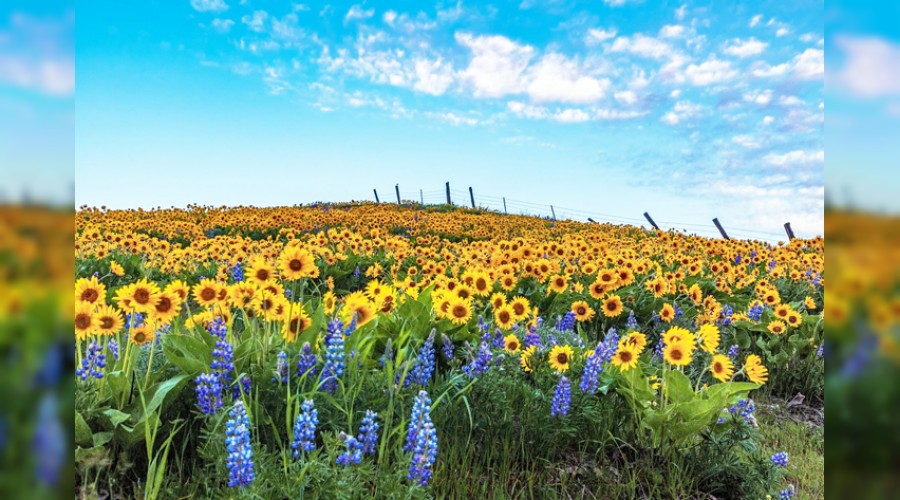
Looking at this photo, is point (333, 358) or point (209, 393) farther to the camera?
point (333, 358)

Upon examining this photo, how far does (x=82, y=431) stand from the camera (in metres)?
2.42

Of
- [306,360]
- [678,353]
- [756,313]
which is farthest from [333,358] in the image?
[756,313]

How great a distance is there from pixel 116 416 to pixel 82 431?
0.15 metres

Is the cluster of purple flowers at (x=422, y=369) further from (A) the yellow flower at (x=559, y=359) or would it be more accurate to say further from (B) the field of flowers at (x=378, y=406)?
(A) the yellow flower at (x=559, y=359)

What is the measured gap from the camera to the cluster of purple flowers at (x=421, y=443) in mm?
2412

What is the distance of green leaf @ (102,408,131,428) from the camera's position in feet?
8.33

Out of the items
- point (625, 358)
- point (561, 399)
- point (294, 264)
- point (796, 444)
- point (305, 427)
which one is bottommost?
point (796, 444)

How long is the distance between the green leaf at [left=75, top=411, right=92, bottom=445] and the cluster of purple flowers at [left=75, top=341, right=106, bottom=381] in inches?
11.9

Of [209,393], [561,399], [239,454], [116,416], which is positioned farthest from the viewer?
[561,399]

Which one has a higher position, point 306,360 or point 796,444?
point 306,360

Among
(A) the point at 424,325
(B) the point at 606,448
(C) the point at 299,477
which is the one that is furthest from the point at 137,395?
(B) the point at 606,448

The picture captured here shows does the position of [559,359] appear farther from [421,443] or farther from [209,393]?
[209,393]
